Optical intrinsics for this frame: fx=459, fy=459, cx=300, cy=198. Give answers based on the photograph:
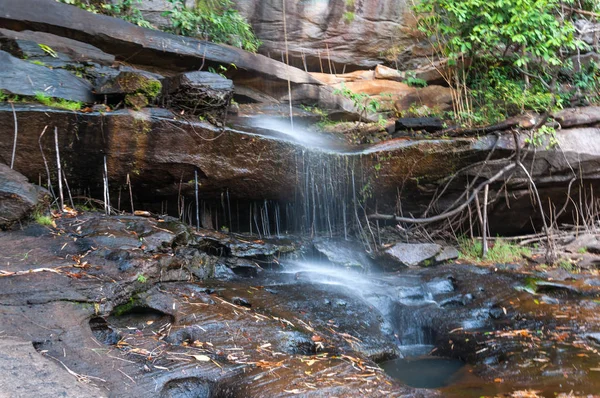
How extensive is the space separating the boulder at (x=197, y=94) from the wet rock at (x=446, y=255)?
3.98 meters

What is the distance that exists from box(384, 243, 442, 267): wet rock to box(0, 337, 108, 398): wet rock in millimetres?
5151

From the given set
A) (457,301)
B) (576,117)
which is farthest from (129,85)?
(576,117)

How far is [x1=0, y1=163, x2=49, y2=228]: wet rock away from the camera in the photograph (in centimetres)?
453

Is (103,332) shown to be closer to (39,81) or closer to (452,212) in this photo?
(39,81)

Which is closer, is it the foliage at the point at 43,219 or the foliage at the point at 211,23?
the foliage at the point at 43,219

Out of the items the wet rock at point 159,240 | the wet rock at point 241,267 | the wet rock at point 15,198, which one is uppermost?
the wet rock at point 15,198

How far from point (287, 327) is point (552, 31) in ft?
26.6

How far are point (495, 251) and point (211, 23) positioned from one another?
706 cm

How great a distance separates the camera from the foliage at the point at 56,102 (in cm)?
559

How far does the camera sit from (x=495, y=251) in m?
7.84

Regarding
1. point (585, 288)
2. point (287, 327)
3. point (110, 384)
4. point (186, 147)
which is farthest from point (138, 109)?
point (585, 288)

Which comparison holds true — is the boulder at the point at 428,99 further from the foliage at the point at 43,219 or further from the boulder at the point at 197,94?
the foliage at the point at 43,219

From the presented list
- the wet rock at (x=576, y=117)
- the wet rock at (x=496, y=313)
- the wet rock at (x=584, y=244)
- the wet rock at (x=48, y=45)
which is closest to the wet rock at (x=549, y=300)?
the wet rock at (x=496, y=313)

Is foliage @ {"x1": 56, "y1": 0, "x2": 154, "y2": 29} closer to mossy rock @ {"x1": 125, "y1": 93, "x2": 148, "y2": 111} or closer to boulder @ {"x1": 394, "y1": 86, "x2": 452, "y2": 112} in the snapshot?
mossy rock @ {"x1": 125, "y1": 93, "x2": 148, "y2": 111}
